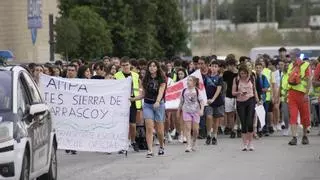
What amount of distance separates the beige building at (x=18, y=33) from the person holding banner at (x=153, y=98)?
32.1 m

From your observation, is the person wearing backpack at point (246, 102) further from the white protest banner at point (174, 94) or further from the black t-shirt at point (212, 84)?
the white protest banner at point (174, 94)

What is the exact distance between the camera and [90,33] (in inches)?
1898

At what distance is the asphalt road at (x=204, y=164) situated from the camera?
45.8ft

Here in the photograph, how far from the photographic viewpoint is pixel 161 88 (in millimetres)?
17219

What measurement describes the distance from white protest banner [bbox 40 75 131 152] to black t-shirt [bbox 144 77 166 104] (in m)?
0.55

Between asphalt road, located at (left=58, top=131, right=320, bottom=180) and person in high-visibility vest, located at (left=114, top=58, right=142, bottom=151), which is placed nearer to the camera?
asphalt road, located at (left=58, top=131, right=320, bottom=180)

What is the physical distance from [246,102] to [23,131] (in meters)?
8.57

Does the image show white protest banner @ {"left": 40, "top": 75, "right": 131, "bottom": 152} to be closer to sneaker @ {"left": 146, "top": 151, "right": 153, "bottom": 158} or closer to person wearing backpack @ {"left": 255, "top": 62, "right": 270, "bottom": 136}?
sneaker @ {"left": 146, "top": 151, "right": 153, "bottom": 158}

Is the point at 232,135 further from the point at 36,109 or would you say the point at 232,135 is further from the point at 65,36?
the point at 65,36

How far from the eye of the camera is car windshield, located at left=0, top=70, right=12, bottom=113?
431 inches

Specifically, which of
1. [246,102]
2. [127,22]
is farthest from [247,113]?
[127,22]

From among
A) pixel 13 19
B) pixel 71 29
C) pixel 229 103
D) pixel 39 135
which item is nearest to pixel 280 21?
pixel 13 19

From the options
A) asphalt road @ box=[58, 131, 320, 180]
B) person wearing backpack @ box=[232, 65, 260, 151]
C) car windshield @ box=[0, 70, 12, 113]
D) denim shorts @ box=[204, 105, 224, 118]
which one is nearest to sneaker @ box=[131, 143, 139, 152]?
asphalt road @ box=[58, 131, 320, 180]

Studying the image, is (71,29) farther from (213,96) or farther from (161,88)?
(161,88)
